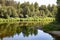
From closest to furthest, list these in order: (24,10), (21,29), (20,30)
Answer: (24,10)
(20,30)
(21,29)

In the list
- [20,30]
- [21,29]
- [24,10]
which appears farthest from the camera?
[21,29]

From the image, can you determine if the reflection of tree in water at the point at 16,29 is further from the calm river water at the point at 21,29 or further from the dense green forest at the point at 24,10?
the dense green forest at the point at 24,10

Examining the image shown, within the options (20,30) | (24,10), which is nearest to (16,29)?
(20,30)

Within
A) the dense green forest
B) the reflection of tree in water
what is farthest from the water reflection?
the dense green forest

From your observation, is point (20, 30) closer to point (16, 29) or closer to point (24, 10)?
point (16, 29)

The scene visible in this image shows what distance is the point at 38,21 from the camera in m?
8.74

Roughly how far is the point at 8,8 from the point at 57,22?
97.4 inches

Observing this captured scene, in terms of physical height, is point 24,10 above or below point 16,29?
above

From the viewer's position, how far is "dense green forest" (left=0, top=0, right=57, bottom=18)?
861 cm

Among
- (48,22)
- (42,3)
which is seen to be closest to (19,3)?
(42,3)

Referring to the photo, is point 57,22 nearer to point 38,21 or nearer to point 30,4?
point 38,21

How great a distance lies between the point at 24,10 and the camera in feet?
28.8

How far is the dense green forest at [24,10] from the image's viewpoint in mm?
8609

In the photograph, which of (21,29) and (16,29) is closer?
(16,29)
